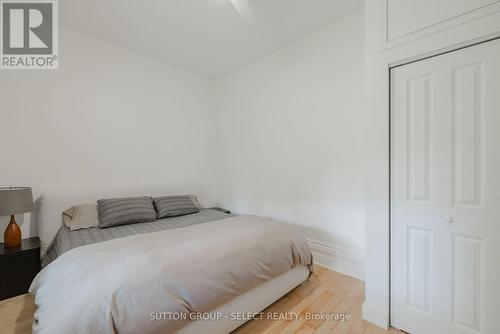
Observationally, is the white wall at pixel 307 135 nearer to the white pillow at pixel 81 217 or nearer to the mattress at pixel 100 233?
the mattress at pixel 100 233

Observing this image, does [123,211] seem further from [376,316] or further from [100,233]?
[376,316]

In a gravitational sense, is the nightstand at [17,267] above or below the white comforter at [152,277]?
below

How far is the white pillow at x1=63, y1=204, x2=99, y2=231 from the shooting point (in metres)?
2.35

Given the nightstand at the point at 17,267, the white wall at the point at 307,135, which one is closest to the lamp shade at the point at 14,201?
the nightstand at the point at 17,267

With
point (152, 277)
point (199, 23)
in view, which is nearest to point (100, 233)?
point (152, 277)

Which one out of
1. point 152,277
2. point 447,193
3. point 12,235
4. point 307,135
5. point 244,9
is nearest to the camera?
point 152,277

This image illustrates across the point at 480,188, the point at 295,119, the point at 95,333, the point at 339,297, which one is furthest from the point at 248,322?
the point at 295,119

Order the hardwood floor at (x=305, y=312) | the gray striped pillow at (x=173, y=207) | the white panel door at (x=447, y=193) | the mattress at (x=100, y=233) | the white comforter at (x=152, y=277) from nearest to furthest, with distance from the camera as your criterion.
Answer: the white comforter at (x=152, y=277), the white panel door at (x=447, y=193), the hardwood floor at (x=305, y=312), the mattress at (x=100, y=233), the gray striped pillow at (x=173, y=207)

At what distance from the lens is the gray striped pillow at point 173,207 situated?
2820mm

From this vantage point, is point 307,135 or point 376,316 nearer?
point 376,316

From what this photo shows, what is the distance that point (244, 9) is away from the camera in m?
2.35
